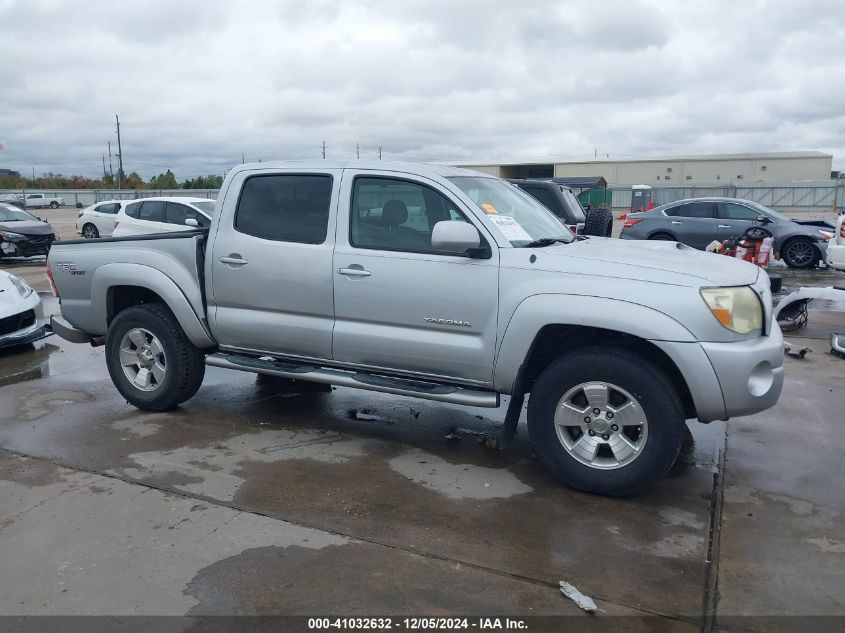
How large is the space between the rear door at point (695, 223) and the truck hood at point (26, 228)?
1484 cm

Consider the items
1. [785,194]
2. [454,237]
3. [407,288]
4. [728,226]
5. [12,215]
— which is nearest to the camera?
[454,237]

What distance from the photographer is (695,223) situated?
54.7ft

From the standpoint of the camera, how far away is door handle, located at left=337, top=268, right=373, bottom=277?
482 centimetres

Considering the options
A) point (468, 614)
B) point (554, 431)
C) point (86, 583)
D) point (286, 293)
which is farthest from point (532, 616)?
point (286, 293)

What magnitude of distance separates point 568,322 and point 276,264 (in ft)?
7.01

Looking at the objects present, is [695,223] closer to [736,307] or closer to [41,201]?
[736,307]

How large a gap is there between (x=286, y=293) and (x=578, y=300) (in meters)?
2.07

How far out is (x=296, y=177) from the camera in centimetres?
533

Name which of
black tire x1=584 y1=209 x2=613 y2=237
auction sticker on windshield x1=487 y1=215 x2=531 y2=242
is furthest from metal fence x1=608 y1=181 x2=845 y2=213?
auction sticker on windshield x1=487 y1=215 x2=531 y2=242

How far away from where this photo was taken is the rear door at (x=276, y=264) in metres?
5.04

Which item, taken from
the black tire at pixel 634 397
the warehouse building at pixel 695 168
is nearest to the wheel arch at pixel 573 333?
the black tire at pixel 634 397

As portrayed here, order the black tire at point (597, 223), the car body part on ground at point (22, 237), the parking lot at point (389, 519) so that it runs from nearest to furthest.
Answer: the parking lot at point (389, 519) < the black tire at point (597, 223) < the car body part on ground at point (22, 237)

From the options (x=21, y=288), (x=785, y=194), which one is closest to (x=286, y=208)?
(x=21, y=288)

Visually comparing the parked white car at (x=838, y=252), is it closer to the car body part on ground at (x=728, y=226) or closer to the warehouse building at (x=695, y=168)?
the car body part on ground at (x=728, y=226)
